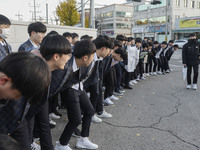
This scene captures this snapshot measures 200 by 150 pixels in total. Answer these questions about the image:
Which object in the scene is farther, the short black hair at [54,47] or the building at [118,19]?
the building at [118,19]

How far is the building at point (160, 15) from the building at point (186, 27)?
1148 mm

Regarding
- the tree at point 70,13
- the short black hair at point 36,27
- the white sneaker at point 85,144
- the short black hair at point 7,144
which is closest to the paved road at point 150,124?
the white sneaker at point 85,144

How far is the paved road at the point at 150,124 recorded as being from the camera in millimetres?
2973

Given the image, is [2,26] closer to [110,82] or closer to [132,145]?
[110,82]

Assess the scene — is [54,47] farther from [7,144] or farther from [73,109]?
[7,144]

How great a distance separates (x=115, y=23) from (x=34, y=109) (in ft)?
202

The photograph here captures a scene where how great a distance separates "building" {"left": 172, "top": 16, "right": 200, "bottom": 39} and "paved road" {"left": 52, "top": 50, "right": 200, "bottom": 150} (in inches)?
1256

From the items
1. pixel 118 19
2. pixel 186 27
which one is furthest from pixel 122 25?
pixel 186 27

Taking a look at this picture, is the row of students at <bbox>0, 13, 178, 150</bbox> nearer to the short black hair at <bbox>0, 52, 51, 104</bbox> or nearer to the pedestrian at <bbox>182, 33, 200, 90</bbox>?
the short black hair at <bbox>0, 52, 51, 104</bbox>

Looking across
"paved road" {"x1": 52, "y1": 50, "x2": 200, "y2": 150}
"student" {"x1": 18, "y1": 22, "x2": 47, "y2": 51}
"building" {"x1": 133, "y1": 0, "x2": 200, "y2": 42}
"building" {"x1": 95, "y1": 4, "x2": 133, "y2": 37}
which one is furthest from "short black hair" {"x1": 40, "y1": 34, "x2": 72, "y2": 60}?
"building" {"x1": 95, "y1": 4, "x2": 133, "y2": 37}

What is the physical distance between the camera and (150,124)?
3693 millimetres

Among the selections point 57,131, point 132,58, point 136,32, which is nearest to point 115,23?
point 136,32

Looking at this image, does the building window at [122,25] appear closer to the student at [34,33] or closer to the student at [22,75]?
the student at [34,33]

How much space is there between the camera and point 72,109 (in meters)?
2.52
